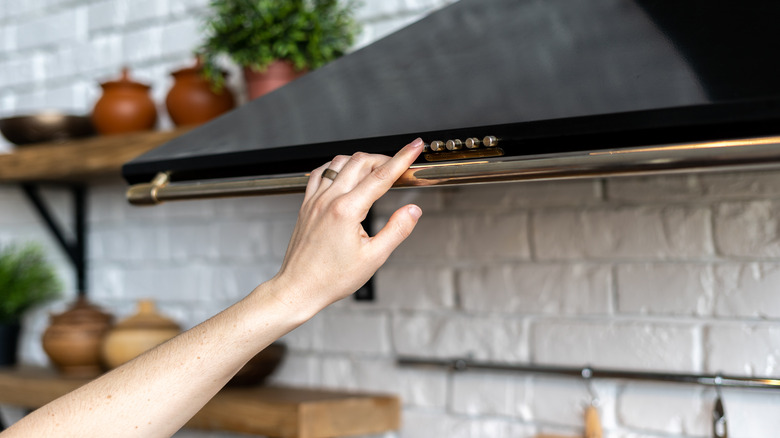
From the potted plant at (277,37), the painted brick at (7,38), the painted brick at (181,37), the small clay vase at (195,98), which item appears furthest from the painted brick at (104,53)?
the potted plant at (277,37)

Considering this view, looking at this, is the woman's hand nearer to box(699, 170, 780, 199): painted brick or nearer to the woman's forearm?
the woman's forearm

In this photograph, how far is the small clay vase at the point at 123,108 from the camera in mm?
1415

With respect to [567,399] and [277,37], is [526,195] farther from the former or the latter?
[277,37]

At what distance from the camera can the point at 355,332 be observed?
1.35 meters

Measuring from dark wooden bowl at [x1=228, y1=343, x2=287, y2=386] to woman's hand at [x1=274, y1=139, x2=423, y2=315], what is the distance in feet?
2.00

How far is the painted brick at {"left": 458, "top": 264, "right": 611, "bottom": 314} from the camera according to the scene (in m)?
1.12

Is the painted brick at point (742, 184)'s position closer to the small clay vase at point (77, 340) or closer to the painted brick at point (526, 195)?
the painted brick at point (526, 195)

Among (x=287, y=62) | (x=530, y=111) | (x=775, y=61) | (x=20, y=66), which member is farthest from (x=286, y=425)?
(x=20, y=66)

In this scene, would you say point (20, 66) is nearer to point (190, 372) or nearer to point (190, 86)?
point (190, 86)

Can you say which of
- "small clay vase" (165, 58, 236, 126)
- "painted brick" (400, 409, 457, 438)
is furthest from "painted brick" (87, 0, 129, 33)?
"painted brick" (400, 409, 457, 438)

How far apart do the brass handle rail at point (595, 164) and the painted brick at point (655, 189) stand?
42 cm

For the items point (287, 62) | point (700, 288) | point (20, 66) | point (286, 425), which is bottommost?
point (286, 425)

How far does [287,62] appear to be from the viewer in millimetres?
1231

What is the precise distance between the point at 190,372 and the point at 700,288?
0.64 m
